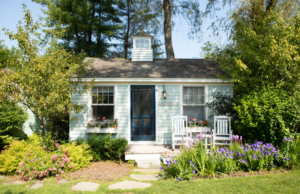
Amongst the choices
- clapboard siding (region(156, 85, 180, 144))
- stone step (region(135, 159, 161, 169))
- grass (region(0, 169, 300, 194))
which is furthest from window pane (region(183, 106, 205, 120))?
grass (region(0, 169, 300, 194))

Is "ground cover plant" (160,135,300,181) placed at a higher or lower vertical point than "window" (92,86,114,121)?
lower

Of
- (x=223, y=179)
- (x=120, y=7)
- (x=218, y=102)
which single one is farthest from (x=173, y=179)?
(x=120, y=7)

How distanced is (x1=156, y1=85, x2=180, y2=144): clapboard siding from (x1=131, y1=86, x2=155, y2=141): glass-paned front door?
23 centimetres

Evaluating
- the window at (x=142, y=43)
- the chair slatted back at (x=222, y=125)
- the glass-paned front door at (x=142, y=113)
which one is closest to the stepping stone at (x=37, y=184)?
the glass-paned front door at (x=142, y=113)

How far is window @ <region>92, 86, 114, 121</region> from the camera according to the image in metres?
7.83

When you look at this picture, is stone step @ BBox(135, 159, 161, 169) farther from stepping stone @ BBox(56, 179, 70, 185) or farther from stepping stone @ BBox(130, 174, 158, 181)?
stepping stone @ BBox(56, 179, 70, 185)

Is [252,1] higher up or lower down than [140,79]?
higher up

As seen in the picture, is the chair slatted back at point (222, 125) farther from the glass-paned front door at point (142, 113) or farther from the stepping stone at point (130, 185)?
the stepping stone at point (130, 185)

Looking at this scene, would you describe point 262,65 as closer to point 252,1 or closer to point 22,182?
point 252,1

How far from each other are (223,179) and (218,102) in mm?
3554

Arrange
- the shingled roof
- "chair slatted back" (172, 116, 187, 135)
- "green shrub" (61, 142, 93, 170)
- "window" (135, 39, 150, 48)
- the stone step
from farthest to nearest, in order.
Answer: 1. "window" (135, 39, 150, 48)
2. the shingled roof
3. "chair slatted back" (172, 116, 187, 135)
4. the stone step
5. "green shrub" (61, 142, 93, 170)

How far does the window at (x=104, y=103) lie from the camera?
7828 millimetres

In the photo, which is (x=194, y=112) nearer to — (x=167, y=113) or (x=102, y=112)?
(x=167, y=113)

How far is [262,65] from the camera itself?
6586 millimetres
